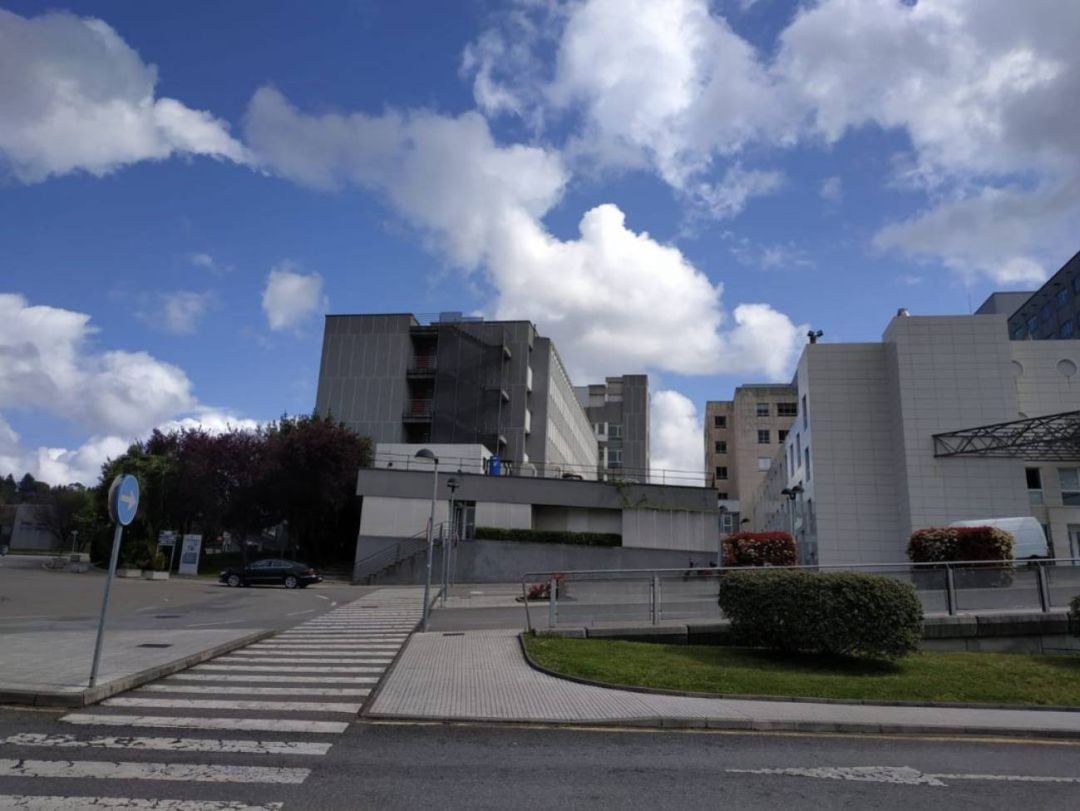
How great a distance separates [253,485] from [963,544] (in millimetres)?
38850

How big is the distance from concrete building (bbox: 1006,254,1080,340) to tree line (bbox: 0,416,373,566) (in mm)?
56872

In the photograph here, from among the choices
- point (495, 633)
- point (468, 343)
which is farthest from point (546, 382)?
point (495, 633)

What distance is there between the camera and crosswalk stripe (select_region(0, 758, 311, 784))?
5.82 metres

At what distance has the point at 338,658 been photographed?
12.8 metres

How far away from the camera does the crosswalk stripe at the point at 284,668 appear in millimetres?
11312

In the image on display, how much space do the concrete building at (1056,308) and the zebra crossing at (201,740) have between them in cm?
6977

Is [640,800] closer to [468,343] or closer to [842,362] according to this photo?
[842,362]

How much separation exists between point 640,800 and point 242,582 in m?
34.2

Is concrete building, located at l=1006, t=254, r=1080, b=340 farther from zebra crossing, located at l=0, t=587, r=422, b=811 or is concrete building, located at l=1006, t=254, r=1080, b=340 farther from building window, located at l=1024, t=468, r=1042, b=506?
zebra crossing, located at l=0, t=587, r=422, b=811

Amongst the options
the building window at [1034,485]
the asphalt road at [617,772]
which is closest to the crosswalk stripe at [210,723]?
the asphalt road at [617,772]

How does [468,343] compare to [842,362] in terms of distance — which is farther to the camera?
[468,343]

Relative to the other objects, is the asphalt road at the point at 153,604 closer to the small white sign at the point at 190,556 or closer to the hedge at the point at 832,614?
the small white sign at the point at 190,556

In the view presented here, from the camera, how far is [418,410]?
58.8 metres

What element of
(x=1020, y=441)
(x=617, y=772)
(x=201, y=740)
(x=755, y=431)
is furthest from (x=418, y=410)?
(x=617, y=772)
